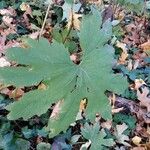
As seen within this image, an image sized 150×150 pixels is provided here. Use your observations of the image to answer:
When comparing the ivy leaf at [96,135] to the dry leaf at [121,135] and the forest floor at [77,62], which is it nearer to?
the forest floor at [77,62]

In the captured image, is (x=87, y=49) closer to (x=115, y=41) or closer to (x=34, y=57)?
(x=34, y=57)

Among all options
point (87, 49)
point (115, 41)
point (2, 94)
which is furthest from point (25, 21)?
point (87, 49)

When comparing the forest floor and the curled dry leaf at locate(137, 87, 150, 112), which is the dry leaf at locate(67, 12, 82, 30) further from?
the curled dry leaf at locate(137, 87, 150, 112)

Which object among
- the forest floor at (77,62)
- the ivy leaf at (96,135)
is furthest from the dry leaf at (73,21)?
the ivy leaf at (96,135)

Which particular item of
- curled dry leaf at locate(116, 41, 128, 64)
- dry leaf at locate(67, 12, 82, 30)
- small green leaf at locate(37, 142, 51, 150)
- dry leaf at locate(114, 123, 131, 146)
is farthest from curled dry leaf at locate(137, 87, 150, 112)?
small green leaf at locate(37, 142, 51, 150)

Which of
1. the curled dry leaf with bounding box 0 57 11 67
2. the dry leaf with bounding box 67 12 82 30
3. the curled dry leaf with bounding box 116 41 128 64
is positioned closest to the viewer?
the dry leaf with bounding box 67 12 82 30

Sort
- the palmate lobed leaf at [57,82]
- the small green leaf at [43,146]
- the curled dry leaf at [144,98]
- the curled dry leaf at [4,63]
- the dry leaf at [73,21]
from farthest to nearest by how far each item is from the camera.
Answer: the curled dry leaf at [144,98]
the curled dry leaf at [4,63]
the dry leaf at [73,21]
the small green leaf at [43,146]
the palmate lobed leaf at [57,82]
